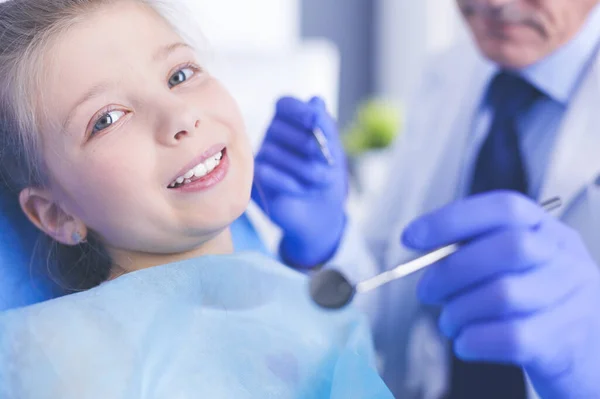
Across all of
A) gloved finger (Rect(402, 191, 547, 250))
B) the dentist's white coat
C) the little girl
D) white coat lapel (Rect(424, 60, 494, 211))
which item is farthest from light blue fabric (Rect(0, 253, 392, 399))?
white coat lapel (Rect(424, 60, 494, 211))

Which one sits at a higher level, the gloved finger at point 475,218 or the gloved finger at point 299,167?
the gloved finger at point 475,218

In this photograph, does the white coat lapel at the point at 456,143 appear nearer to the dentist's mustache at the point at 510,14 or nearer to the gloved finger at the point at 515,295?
the dentist's mustache at the point at 510,14

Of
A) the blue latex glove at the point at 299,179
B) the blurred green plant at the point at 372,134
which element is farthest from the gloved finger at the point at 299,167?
the blurred green plant at the point at 372,134

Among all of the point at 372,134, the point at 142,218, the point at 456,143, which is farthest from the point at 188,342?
the point at 372,134

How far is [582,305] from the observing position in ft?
1.88

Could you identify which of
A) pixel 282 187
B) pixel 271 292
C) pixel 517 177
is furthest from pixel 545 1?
pixel 271 292

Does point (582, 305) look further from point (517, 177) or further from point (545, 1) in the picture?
point (545, 1)

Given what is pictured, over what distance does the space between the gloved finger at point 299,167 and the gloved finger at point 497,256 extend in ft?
0.68

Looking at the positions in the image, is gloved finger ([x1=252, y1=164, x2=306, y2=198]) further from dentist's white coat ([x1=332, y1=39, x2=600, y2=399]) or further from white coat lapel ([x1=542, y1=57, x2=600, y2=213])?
white coat lapel ([x1=542, y1=57, x2=600, y2=213])

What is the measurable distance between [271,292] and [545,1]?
1.62 ft

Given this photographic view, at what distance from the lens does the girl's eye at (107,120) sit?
0.51m

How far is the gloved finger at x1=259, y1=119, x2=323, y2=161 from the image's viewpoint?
28.1 inches

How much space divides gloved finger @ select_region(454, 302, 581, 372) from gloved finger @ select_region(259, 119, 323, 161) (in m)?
0.26

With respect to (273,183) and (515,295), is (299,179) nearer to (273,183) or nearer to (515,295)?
(273,183)
